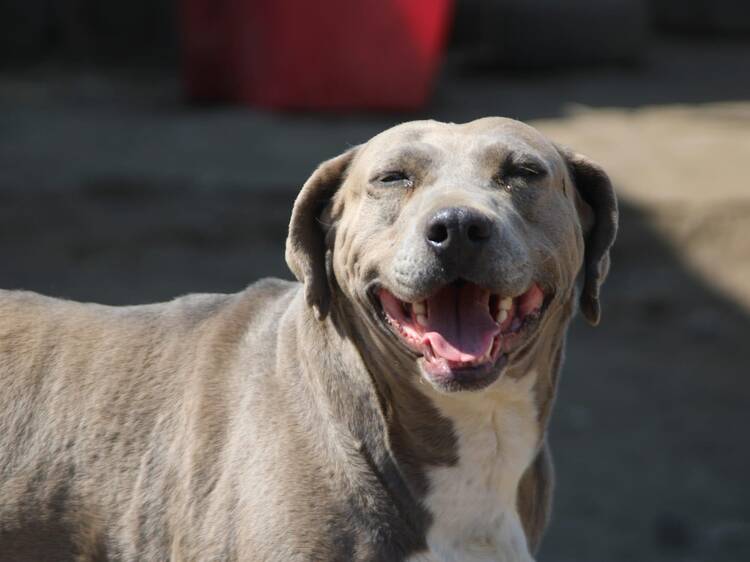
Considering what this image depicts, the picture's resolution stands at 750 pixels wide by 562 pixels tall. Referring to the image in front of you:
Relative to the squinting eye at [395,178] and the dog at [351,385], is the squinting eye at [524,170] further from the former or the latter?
the squinting eye at [395,178]

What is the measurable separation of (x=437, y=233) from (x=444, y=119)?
6641 millimetres

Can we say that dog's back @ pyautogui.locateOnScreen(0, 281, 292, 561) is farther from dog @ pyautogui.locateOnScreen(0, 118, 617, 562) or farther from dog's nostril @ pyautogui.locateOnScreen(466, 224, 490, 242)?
dog's nostril @ pyautogui.locateOnScreen(466, 224, 490, 242)

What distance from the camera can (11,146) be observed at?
371 inches

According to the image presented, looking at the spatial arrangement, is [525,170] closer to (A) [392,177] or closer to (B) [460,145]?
(B) [460,145]

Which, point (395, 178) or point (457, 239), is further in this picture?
point (395, 178)

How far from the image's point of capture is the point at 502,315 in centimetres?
358

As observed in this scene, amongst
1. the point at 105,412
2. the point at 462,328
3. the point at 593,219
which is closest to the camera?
the point at 462,328

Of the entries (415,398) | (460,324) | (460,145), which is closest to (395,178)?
(460,145)

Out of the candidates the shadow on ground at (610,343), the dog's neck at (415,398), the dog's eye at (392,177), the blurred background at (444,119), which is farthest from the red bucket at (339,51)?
the dog's neck at (415,398)

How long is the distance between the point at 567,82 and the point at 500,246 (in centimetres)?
816

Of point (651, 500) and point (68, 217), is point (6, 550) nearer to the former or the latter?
point (651, 500)

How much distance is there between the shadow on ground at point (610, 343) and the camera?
690 cm

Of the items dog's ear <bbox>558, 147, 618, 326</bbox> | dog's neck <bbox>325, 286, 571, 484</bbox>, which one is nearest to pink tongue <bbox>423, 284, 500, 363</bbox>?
dog's neck <bbox>325, 286, 571, 484</bbox>

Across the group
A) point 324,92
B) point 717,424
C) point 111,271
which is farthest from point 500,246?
point 324,92
